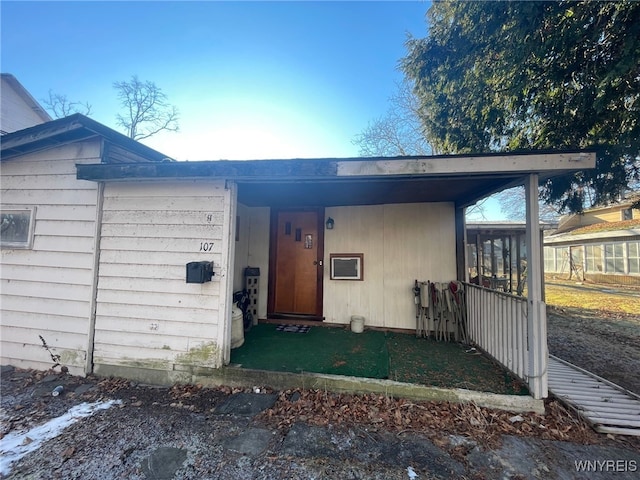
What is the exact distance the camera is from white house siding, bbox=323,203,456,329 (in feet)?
14.7

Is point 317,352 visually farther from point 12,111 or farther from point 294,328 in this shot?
point 12,111

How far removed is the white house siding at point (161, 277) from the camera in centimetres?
296

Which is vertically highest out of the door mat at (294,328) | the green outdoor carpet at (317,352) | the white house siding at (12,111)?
the white house siding at (12,111)

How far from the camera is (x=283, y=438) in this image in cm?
212

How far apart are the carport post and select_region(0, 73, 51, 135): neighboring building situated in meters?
15.7

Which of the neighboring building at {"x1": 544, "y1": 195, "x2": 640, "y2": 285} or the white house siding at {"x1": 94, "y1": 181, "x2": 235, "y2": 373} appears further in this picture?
the neighboring building at {"x1": 544, "y1": 195, "x2": 640, "y2": 285}

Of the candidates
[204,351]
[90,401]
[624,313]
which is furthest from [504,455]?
[624,313]

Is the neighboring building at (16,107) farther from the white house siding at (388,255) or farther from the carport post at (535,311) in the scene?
the carport post at (535,311)

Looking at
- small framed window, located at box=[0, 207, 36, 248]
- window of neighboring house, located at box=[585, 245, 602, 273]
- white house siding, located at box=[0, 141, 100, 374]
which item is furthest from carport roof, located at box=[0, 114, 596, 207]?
window of neighboring house, located at box=[585, 245, 602, 273]

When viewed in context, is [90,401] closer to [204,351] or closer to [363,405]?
[204,351]

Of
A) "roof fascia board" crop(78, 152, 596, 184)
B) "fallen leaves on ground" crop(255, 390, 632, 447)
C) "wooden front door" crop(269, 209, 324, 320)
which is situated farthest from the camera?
"wooden front door" crop(269, 209, 324, 320)

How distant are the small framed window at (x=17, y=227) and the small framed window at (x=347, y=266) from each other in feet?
14.0

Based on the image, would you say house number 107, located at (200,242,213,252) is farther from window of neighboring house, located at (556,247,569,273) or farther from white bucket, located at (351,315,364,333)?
window of neighboring house, located at (556,247,569,273)

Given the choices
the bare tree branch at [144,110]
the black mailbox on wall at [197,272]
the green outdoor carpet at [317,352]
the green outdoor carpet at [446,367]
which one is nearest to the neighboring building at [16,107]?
the bare tree branch at [144,110]
